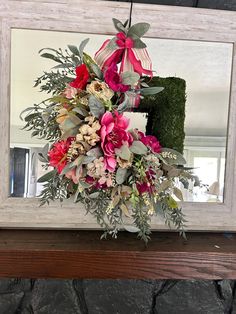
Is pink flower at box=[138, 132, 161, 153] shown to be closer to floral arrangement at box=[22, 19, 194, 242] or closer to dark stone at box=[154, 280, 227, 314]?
floral arrangement at box=[22, 19, 194, 242]

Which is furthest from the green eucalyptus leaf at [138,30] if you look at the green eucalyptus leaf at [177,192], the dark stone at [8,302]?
the dark stone at [8,302]

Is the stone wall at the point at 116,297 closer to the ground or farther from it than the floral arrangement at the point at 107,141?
closer to the ground

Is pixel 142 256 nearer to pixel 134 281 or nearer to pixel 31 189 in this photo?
pixel 134 281

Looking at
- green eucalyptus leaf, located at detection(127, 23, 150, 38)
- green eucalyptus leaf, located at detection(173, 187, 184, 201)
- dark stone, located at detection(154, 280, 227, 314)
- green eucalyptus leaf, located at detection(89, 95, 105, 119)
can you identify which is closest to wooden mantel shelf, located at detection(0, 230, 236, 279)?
green eucalyptus leaf, located at detection(173, 187, 184, 201)

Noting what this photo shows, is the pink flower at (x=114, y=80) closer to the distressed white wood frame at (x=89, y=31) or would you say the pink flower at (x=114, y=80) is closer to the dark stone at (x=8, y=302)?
the distressed white wood frame at (x=89, y=31)

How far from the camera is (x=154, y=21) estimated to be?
125 cm

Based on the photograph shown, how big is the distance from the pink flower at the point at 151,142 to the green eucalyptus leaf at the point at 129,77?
148 millimetres

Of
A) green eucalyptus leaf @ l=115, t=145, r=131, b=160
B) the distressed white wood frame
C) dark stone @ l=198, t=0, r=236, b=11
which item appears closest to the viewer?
green eucalyptus leaf @ l=115, t=145, r=131, b=160

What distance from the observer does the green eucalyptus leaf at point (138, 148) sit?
1015 mm

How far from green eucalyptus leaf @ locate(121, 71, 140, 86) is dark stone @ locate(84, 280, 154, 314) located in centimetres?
73

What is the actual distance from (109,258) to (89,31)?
714mm

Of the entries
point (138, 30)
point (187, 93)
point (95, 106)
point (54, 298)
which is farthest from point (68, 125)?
point (54, 298)

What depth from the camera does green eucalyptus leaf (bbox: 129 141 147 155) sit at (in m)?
1.01

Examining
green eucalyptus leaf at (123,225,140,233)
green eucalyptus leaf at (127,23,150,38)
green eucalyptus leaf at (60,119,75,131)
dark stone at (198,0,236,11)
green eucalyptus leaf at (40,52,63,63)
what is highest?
dark stone at (198,0,236,11)
